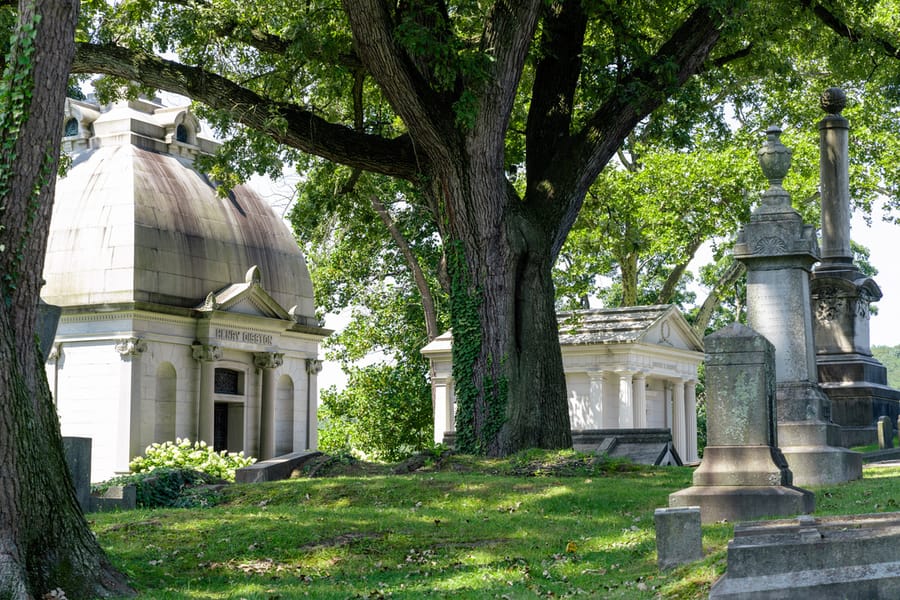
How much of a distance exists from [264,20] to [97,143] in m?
19.7

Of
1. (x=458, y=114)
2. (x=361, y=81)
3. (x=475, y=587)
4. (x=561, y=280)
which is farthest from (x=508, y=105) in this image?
(x=561, y=280)

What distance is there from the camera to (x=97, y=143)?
122ft

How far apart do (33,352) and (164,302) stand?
24925mm

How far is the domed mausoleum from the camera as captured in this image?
32562mm

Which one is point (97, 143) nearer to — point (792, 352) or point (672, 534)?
point (792, 352)

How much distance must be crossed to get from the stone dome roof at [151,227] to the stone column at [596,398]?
452 inches

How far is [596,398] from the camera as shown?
3136 cm

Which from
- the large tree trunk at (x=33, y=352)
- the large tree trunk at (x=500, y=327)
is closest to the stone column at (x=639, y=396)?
the large tree trunk at (x=500, y=327)

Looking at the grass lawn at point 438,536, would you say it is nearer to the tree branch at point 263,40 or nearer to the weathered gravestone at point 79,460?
the weathered gravestone at point 79,460

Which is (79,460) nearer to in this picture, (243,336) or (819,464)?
(819,464)

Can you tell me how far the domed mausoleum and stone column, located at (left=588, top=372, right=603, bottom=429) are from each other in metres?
10.8

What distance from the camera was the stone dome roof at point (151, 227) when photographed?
1296 inches

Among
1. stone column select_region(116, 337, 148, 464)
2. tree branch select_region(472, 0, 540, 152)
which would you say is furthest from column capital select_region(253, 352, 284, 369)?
tree branch select_region(472, 0, 540, 152)

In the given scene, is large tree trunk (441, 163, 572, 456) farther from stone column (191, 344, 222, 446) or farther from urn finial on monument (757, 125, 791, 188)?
stone column (191, 344, 222, 446)
